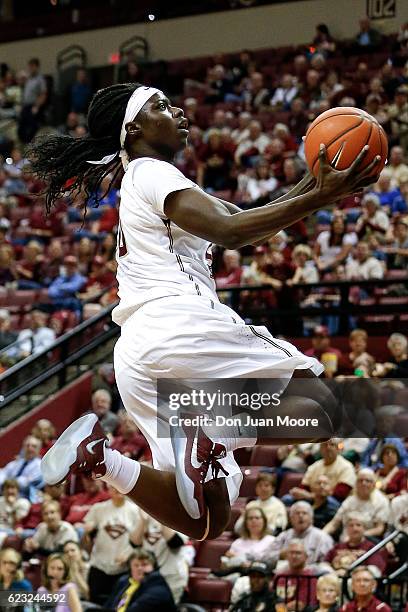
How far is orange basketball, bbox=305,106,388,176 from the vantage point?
4.00 metres

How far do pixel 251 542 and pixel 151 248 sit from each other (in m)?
4.14

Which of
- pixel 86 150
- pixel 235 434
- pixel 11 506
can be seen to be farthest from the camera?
pixel 11 506

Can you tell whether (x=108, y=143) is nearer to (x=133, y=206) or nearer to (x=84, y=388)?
(x=133, y=206)

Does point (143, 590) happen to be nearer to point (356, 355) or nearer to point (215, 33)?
point (356, 355)

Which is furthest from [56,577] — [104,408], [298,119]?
[298,119]

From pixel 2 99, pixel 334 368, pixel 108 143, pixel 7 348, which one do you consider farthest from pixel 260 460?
pixel 2 99

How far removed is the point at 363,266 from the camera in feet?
33.1

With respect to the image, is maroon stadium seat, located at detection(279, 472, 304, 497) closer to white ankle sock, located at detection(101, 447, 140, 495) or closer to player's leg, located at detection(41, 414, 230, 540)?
player's leg, located at detection(41, 414, 230, 540)

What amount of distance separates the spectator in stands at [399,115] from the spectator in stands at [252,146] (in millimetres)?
1652

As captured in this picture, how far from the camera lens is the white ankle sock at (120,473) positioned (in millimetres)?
4281

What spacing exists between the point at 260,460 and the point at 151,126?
493 cm

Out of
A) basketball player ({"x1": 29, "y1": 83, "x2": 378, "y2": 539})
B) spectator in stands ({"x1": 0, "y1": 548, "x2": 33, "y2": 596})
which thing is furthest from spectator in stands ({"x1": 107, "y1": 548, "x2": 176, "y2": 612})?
basketball player ({"x1": 29, "y1": 83, "x2": 378, "y2": 539})

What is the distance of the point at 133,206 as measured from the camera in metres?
4.37

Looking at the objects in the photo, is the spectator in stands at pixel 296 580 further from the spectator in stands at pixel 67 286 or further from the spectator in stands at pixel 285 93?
the spectator in stands at pixel 285 93
